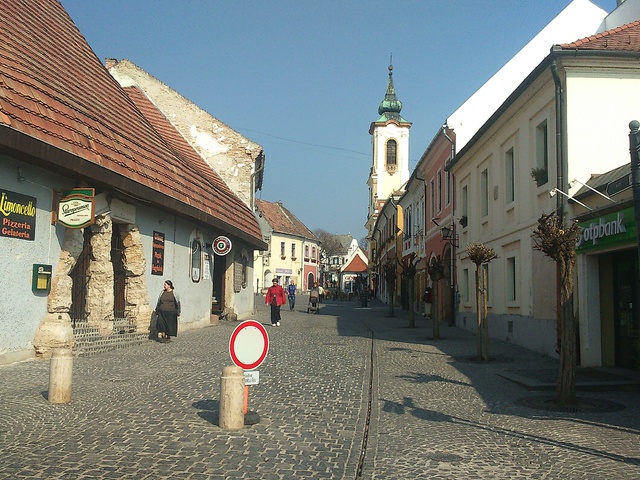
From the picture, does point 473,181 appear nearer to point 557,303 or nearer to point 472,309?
point 472,309

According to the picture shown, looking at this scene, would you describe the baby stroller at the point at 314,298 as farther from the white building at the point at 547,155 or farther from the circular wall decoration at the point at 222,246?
the white building at the point at 547,155

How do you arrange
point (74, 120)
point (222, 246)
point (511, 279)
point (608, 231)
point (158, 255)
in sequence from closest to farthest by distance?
point (608, 231) < point (74, 120) < point (158, 255) < point (511, 279) < point (222, 246)

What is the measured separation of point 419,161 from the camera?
33219mm

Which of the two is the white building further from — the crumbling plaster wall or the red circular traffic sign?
the crumbling plaster wall

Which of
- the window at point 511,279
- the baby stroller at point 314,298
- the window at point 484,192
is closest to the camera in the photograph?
the window at point 511,279

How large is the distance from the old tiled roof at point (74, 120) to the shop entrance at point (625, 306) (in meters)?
9.80

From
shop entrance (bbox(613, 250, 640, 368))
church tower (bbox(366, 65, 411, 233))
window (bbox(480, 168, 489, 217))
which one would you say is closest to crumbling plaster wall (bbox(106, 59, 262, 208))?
window (bbox(480, 168, 489, 217))

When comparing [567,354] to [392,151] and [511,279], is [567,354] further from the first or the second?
[392,151]

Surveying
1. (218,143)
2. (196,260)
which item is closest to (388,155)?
(218,143)

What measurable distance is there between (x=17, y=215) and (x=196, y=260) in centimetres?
962

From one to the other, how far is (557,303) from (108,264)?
→ 30.6ft

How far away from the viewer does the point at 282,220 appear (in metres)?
80.5

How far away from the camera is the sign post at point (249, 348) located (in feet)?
24.7

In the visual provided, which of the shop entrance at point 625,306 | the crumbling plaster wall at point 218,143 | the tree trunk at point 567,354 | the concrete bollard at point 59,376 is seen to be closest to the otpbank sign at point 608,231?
the shop entrance at point 625,306
